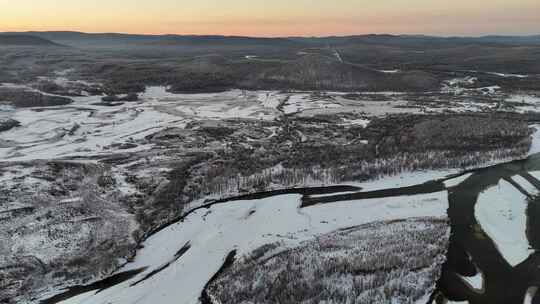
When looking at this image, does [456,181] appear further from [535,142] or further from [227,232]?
[227,232]

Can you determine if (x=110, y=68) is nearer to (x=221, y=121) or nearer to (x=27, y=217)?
(x=221, y=121)

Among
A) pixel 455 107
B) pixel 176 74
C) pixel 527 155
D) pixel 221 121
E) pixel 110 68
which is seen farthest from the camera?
pixel 110 68

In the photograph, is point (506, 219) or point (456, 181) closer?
point (506, 219)

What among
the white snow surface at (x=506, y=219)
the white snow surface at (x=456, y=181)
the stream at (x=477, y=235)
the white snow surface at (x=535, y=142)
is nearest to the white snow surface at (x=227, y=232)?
the stream at (x=477, y=235)

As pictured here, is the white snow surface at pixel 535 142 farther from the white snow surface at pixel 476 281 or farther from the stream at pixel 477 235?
the white snow surface at pixel 476 281

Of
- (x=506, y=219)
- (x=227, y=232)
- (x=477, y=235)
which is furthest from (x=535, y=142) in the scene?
(x=227, y=232)

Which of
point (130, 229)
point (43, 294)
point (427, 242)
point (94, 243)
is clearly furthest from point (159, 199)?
point (427, 242)

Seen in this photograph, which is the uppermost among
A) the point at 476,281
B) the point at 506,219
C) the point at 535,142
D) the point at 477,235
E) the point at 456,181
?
the point at 535,142
